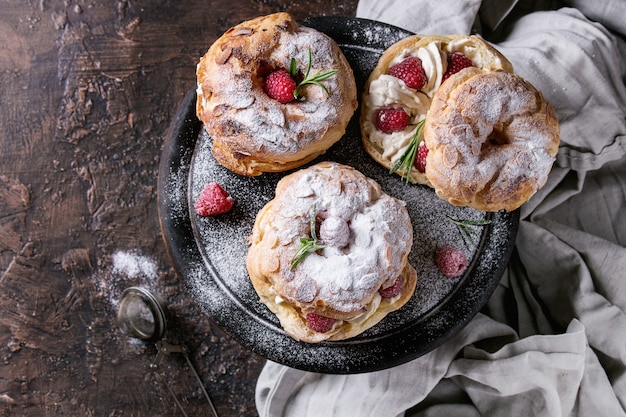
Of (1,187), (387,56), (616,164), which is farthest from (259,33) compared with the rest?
(616,164)

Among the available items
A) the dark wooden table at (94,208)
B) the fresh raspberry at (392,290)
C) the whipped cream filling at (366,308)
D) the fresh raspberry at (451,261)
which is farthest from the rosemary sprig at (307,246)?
the dark wooden table at (94,208)

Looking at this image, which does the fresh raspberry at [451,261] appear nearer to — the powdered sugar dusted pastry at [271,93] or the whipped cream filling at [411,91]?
the whipped cream filling at [411,91]

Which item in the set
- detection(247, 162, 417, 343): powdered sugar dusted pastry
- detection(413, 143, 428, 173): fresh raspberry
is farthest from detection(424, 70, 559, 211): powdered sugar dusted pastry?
detection(247, 162, 417, 343): powdered sugar dusted pastry

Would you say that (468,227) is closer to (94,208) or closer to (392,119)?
(392,119)

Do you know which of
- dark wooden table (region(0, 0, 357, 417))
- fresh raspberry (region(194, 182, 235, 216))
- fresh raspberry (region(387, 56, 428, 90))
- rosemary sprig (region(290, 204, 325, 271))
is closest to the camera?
rosemary sprig (region(290, 204, 325, 271))

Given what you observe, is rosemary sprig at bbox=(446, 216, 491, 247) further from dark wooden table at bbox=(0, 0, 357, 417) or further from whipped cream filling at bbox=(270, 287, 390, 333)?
dark wooden table at bbox=(0, 0, 357, 417)
